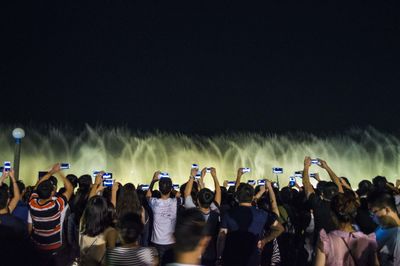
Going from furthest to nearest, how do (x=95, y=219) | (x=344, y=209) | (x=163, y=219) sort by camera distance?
1. (x=163, y=219)
2. (x=95, y=219)
3. (x=344, y=209)

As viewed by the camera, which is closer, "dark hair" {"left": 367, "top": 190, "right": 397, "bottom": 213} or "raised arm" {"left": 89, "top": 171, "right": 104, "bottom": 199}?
"dark hair" {"left": 367, "top": 190, "right": 397, "bottom": 213}

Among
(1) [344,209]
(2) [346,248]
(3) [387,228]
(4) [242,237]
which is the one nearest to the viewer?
(2) [346,248]

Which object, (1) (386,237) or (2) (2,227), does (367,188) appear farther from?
(2) (2,227)

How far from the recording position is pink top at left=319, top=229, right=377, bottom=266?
397cm

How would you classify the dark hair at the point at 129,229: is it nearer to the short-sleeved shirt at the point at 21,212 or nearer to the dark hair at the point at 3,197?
the dark hair at the point at 3,197

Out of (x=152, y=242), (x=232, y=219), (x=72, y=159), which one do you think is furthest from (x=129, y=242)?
(x=72, y=159)

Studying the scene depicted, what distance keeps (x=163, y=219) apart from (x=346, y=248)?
316 cm

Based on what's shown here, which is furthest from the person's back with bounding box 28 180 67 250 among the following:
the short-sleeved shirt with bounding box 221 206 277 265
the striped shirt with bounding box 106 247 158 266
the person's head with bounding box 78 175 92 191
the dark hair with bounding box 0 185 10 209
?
the striped shirt with bounding box 106 247 158 266

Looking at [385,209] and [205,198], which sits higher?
[205,198]

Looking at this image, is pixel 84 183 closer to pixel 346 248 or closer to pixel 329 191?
pixel 329 191

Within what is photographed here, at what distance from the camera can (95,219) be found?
4.48m

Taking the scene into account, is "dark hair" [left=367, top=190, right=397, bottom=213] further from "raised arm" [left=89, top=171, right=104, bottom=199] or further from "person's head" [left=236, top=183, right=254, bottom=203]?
"raised arm" [left=89, top=171, right=104, bottom=199]

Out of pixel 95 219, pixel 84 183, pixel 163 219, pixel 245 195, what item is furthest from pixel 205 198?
pixel 84 183

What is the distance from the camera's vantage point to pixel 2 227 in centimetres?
504
